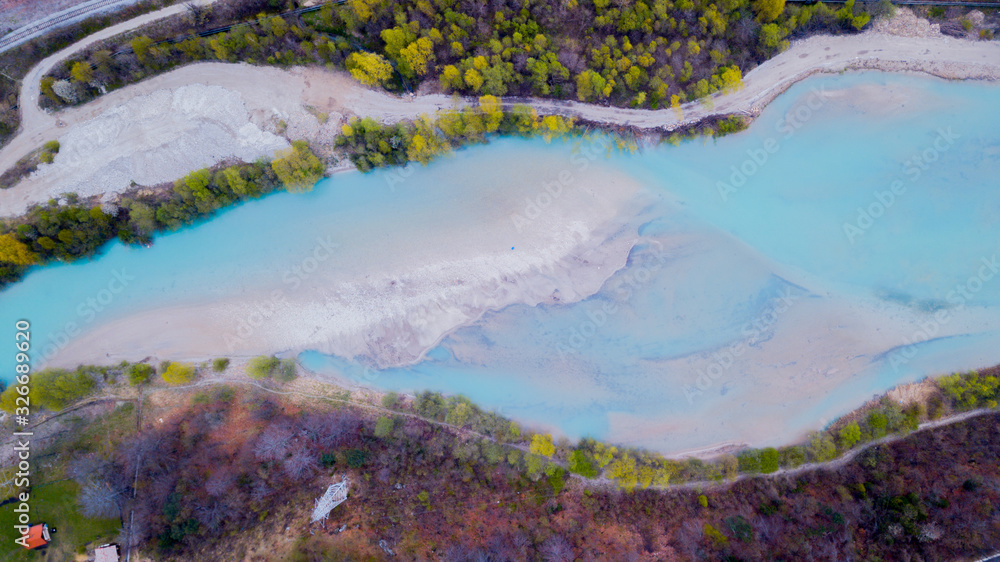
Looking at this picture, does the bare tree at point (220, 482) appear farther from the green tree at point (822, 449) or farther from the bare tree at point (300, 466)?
the green tree at point (822, 449)

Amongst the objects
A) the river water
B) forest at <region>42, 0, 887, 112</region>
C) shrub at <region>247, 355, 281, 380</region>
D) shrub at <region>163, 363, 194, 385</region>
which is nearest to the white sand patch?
the river water

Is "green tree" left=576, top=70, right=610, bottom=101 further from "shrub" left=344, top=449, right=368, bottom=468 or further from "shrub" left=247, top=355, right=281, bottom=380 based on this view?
"shrub" left=344, top=449, right=368, bottom=468

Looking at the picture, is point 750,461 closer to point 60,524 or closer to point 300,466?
point 300,466

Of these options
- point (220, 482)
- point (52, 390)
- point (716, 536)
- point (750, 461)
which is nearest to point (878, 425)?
point (750, 461)

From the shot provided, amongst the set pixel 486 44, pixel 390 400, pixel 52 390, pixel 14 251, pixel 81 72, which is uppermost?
pixel 81 72

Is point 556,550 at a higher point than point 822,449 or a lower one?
lower

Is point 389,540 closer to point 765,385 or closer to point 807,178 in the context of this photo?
point 765,385

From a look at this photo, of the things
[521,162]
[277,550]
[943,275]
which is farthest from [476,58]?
[943,275]

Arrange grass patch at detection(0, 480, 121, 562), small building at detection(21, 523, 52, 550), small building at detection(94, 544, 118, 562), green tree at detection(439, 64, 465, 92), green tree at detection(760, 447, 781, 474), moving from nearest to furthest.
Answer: small building at detection(94, 544, 118, 562)
small building at detection(21, 523, 52, 550)
grass patch at detection(0, 480, 121, 562)
green tree at detection(439, 64, 465, 92)
green tree at detection(760, 447, 781, 474)
